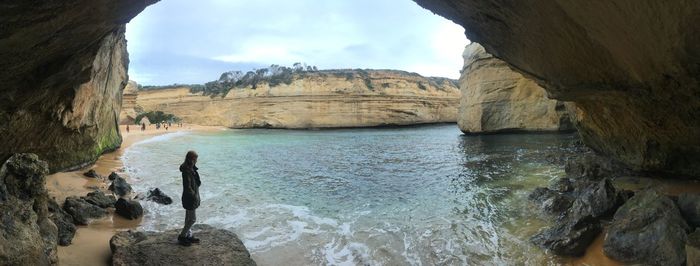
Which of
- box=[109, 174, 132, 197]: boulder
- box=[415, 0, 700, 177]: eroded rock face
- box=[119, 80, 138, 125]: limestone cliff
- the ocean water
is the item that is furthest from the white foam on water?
box=[119, 80, 138, 125]: limestone cliff

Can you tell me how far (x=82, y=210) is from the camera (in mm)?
7137

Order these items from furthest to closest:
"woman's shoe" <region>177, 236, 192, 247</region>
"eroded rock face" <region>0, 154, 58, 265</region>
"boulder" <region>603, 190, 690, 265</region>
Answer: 1. "woman's shoe" <region>177, 236, 192, 247</region>
2. "boulder" <region>603, 190, 690, 265</region>
3. "eroded rock face" <region>0, 154, 58, 265</region>

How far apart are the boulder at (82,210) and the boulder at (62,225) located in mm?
501

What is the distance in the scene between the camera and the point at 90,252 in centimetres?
552

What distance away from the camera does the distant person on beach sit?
5.77 metres

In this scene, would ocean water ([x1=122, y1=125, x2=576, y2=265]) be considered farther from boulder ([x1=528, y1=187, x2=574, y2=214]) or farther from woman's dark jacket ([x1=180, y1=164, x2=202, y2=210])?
woman's dark jacket ([x1=180, y1=164, x2=202, y2=210])

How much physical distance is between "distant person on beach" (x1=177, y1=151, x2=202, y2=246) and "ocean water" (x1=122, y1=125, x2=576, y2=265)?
1.09 meters

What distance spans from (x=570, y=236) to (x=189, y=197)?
5.48m

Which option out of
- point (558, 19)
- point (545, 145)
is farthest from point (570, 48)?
point (545, 145)

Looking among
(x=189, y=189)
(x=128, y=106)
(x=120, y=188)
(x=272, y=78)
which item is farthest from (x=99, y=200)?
(x=128, y=106)

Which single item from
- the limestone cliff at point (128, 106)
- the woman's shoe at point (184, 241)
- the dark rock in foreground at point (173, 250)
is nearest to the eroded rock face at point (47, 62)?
the dark rock in foreground at point (173, 250)

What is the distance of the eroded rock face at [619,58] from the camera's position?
4098 millimetres

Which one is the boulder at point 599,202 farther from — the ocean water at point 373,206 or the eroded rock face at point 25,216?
the eroded rock face at point 25,216

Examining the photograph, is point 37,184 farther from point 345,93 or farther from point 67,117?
point 345,93
